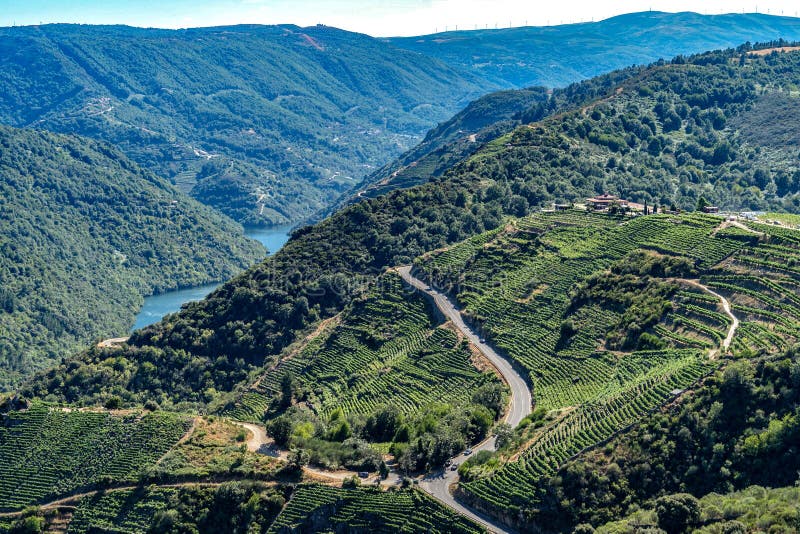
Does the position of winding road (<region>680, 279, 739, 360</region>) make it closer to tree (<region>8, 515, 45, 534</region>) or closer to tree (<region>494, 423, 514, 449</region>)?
tree (<region>494, 423, 514, 449</region>)

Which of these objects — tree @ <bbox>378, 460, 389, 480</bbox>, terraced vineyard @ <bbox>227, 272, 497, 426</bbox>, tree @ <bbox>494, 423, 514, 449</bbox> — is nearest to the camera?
tree @ <bbox>378, 460, 389, 480</bbox>

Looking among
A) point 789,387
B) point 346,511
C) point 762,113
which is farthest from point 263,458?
point 762,113

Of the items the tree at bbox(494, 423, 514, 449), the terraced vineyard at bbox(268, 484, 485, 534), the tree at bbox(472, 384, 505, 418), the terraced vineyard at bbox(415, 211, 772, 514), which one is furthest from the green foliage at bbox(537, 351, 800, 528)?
the tree at bbox(472, 384, 505, 418)

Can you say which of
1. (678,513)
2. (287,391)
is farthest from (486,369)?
(678,513)

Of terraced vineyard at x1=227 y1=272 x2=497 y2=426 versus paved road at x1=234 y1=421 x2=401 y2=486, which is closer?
paved road at x1=234 y1=421 x2=401 y2=486

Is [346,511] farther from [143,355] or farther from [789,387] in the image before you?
[143,355]

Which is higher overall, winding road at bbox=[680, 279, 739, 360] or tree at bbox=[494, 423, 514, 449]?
winding road at bbox=[680, 279, 739, 360]

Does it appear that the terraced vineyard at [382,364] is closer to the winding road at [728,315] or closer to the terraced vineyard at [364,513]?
the terraced vineyard at [364,513]
